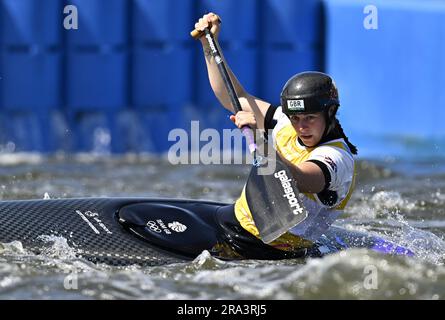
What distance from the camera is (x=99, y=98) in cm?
1016

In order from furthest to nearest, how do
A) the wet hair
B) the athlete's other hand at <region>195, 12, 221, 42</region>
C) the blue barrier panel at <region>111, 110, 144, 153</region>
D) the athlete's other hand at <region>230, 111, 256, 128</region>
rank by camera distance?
the blue barrier panel at <region>111, 110, 144, 153</region>, the athlete's other hand at <region>195, 12, 221, 42</region>, the wet hair, the athlete's other hand at <region>230, 111, 256, 128</region>

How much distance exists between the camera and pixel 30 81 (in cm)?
997

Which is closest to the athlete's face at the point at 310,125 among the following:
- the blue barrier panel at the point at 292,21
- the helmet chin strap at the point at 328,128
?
the helmet chin strap at the point at 328,128

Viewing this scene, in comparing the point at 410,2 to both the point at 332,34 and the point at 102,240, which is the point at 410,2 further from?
the point at 102,240

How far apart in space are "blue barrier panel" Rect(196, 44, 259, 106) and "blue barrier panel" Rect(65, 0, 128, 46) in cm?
89

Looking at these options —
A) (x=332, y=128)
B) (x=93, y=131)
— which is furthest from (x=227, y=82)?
(x=93, y=131)

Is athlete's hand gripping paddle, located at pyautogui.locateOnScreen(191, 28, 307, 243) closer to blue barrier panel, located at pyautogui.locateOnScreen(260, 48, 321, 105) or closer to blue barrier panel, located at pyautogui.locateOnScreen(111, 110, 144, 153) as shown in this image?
blue barrier panel, located at pyautogui.locateOnScreen(111, 110, 144, 153)

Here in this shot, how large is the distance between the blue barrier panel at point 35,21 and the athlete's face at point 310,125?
582 centimetres

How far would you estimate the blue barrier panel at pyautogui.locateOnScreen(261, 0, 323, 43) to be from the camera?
10633 mm

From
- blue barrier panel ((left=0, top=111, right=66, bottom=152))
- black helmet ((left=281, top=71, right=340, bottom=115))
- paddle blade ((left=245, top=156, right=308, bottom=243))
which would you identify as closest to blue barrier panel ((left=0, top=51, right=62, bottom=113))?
blue barrier panel ((left=0, top=111, right=66, bottom=152))

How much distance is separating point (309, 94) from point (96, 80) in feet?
19.0

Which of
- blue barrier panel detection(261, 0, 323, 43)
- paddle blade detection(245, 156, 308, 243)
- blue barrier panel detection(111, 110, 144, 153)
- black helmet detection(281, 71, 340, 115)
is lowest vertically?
blue barrier panel detection(111, 110, 144, 153)
